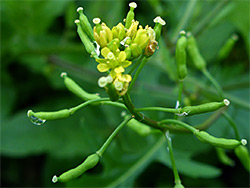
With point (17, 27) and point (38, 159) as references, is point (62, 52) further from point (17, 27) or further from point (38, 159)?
point (38, 159)

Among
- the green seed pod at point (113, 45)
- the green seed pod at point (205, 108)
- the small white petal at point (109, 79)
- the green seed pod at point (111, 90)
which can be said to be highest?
the green seed pod at point (113, 45)

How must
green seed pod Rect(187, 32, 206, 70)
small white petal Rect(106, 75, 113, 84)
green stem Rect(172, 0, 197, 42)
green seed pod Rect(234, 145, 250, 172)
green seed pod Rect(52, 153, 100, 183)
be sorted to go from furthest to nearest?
1. green stem Rect(172, 0, 197, 42)
2. green seed pod Rect(187, 32, 206, 70)
3. green seed pod Rect(234, 145, 250, 172)
4. green seed pod Rect(52, 153, 100, 183)
5. small white petal Rect(106, 75, 113, 84)

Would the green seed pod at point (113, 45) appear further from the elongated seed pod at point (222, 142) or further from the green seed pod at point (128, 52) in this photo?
the elongated seed pod at point (222, 142)

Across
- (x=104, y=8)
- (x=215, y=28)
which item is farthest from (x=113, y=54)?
(x=215, y=28)

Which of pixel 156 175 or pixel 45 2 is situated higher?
pixel 45 2

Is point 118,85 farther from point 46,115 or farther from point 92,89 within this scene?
point 92,89

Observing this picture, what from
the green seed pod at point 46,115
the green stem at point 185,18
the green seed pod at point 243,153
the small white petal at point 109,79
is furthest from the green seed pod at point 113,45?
the green stem at point 185,18

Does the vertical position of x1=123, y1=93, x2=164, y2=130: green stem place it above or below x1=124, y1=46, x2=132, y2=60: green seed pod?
below

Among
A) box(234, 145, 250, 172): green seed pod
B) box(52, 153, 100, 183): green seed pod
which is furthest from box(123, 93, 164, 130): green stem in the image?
box(234, 145, 250, 172): green seed pod

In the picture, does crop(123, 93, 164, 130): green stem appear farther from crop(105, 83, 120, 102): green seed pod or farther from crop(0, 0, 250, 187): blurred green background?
crop(0, 0, 250, 187): blurred green background
